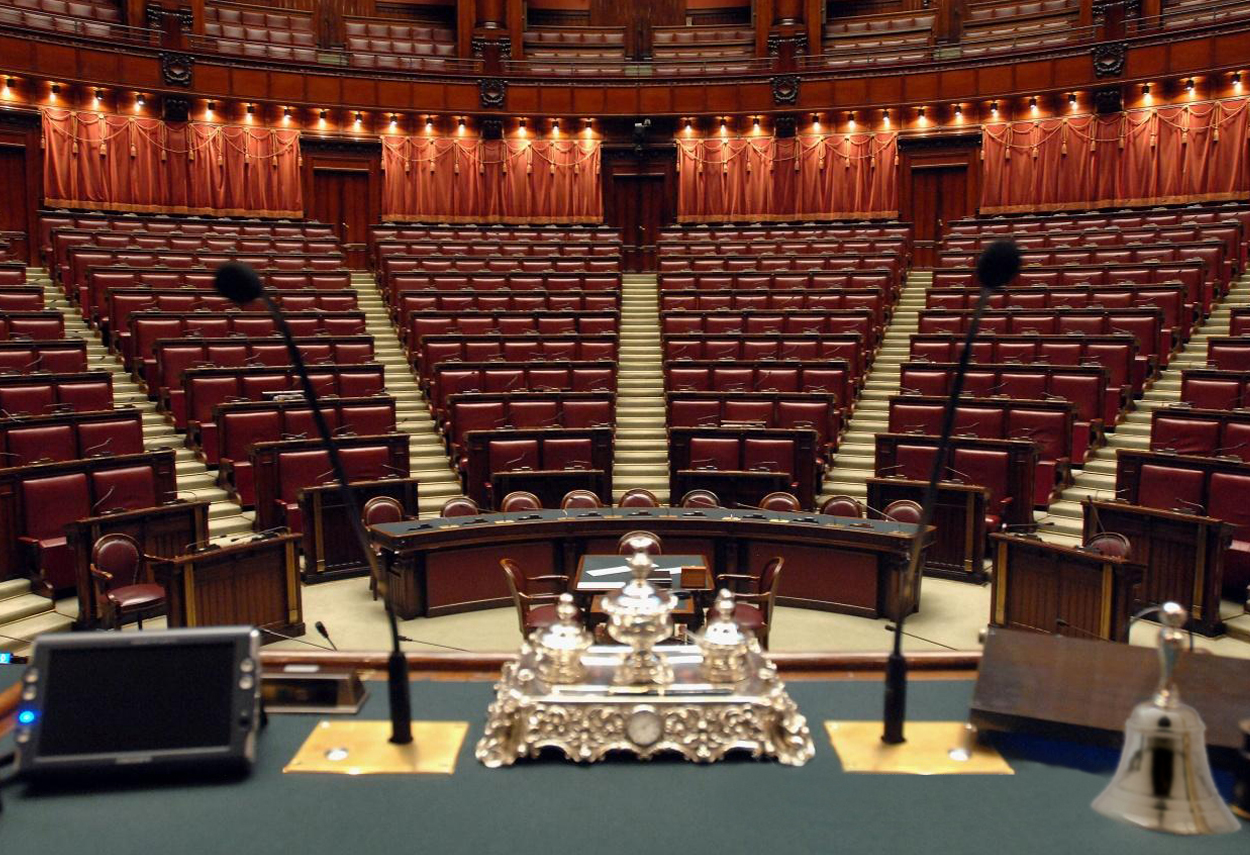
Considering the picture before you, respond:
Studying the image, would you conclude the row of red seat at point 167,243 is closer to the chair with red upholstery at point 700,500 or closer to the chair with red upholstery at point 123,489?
the chair with red upholstery at point 123,489

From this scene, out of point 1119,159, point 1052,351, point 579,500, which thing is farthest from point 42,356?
point 1119,159

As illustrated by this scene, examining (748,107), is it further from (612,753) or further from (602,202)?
(612,753)

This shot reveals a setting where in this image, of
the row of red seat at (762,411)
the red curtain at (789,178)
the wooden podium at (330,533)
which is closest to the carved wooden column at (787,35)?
the red curtain at (789,178)

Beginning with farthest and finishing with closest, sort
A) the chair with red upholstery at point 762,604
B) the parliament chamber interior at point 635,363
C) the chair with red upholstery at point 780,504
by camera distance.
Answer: the chair with red upholstery at point 780,504, the chair with red upholstery at point 762,604, the parliament chamber interior at point 635,363

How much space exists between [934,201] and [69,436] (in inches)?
446

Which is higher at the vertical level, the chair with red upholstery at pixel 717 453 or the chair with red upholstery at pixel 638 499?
the chair with red upholstery at pixel 717 453

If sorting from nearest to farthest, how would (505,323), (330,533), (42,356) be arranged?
1. (330,533)
2. (42,356)
3. (505,323)

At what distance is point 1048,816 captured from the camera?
1.51m

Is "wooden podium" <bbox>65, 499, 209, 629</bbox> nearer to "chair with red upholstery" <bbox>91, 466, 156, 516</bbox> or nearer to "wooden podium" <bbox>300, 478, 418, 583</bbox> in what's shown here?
"chair with red upholstery" <bbox>91, 466, 156, 516</bbox>

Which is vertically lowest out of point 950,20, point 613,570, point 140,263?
point 613,570

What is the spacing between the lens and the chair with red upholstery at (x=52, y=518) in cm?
507

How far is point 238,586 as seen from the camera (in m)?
4.62

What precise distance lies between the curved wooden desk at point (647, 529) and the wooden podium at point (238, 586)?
527 mm

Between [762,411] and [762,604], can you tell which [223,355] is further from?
[762,604]
